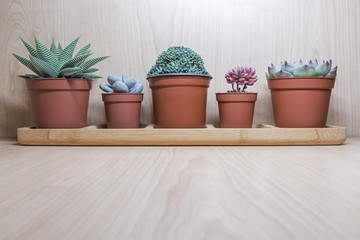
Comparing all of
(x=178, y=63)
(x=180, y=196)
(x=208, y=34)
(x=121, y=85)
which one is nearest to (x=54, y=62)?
(x=121, y=85)

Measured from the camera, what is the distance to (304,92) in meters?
0.77

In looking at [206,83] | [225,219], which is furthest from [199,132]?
[225,219]

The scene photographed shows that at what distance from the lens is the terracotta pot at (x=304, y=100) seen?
769 millimetres

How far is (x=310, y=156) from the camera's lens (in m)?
0.62

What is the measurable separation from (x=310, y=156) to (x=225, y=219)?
0.39 m

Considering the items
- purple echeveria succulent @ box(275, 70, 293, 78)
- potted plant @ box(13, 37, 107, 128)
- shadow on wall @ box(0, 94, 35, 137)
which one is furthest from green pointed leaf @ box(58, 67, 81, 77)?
purple echeveria succulent @ box(275, 70, 293, 78)

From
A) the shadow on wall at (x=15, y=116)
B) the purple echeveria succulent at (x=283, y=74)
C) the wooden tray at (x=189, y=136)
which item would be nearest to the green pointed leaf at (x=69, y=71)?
the wooden tray at (x=189, y=136)

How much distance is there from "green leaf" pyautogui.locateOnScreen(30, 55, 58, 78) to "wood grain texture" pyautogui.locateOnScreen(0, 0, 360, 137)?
0.20 meters

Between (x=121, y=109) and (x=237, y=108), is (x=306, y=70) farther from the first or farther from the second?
(x=121, y=109)

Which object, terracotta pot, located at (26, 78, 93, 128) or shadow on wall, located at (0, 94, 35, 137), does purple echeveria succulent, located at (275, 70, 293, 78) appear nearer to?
terracotta pot, located at (26, 78, 93, 128)

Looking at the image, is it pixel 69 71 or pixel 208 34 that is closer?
pixel 69 71

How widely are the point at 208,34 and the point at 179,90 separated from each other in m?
0.26

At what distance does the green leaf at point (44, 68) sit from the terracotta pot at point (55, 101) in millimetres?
18

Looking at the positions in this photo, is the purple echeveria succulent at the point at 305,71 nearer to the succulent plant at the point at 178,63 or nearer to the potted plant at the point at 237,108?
the potted plant at the point at 237,108
